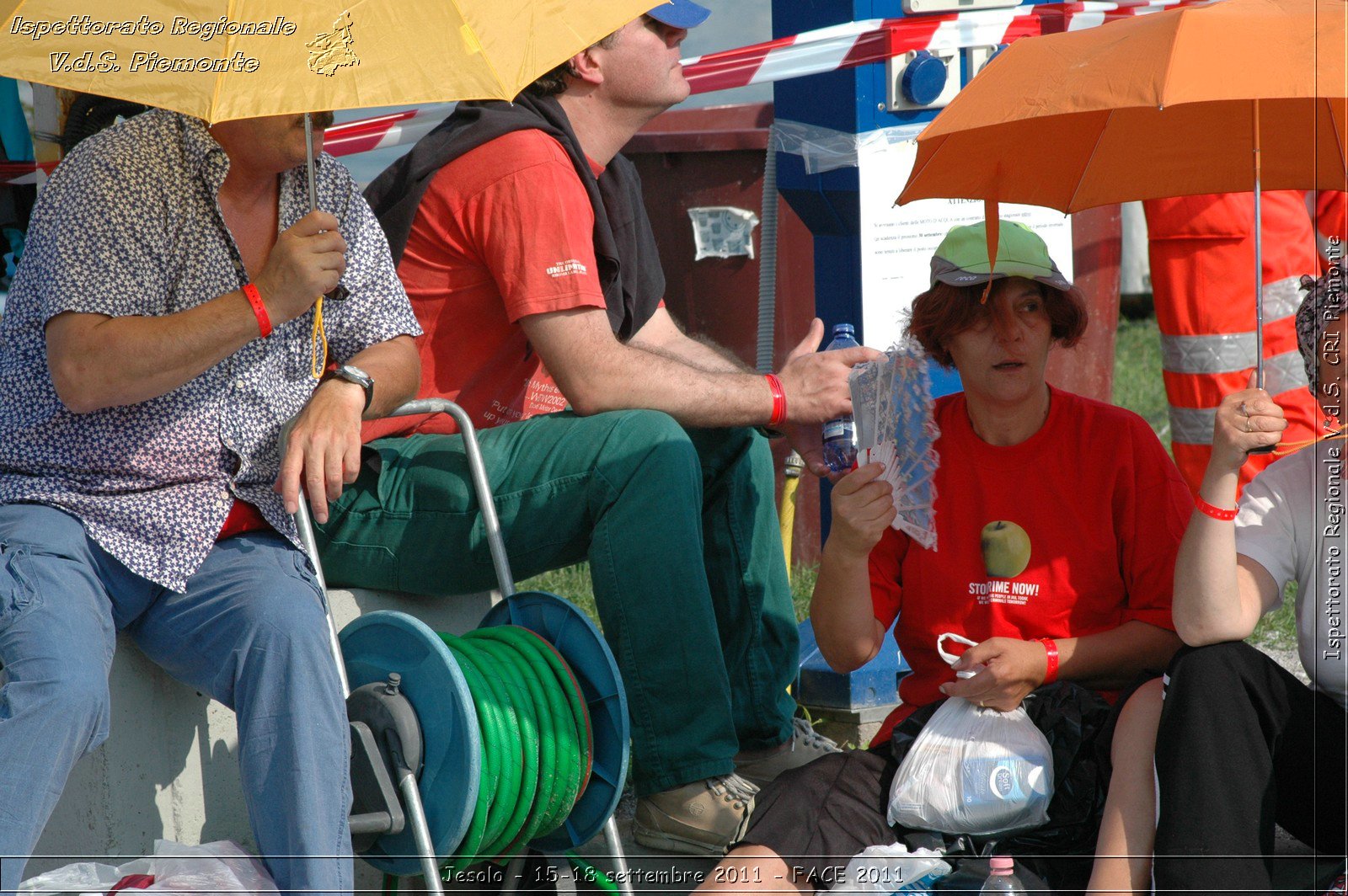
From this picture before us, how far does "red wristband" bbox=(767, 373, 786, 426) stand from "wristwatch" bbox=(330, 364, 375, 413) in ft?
3.27

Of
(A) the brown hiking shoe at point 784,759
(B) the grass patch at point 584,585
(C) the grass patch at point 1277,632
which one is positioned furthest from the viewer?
(B) the grass patch at point 584,585

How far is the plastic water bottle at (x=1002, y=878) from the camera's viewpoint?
2633 mm

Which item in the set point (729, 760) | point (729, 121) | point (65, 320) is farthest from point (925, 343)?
point (729, 121)

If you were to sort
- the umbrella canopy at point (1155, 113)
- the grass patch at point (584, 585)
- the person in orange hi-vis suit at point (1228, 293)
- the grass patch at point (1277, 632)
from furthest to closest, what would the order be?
1. the grass patch at point (584, 585)
2. the grass patch at point (1277, 632)
3. the person in orange hi-vis suit at point (1228, 293)
4. the umbrella canopy at point (1155, 113)

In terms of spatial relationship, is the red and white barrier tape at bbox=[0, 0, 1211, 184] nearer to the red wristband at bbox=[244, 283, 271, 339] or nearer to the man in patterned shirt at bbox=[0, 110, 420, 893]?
the man in patterned shirt at bbox=[0, 110, 420, 893]

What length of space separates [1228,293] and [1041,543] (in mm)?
1736

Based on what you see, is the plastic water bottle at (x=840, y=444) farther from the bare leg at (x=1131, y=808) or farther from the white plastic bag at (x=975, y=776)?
the bare leg at (x=1131, y=808)

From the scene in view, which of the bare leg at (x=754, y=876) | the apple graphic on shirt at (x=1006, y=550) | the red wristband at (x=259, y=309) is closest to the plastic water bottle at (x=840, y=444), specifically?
the apple graphic on shirt at (x=1006, y=550)

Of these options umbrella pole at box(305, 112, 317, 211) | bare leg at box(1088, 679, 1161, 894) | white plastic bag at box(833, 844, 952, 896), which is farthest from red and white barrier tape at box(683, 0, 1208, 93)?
white plastic bag at box(833, 844, 952, 896)

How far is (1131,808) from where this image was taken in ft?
8.73

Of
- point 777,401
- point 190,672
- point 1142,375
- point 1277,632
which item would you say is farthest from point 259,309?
point 1142,375

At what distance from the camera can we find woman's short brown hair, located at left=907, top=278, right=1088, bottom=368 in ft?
10.2

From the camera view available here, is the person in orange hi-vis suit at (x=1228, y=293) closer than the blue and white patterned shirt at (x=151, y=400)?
No

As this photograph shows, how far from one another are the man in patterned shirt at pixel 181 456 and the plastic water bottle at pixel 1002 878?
1180 millimetres
